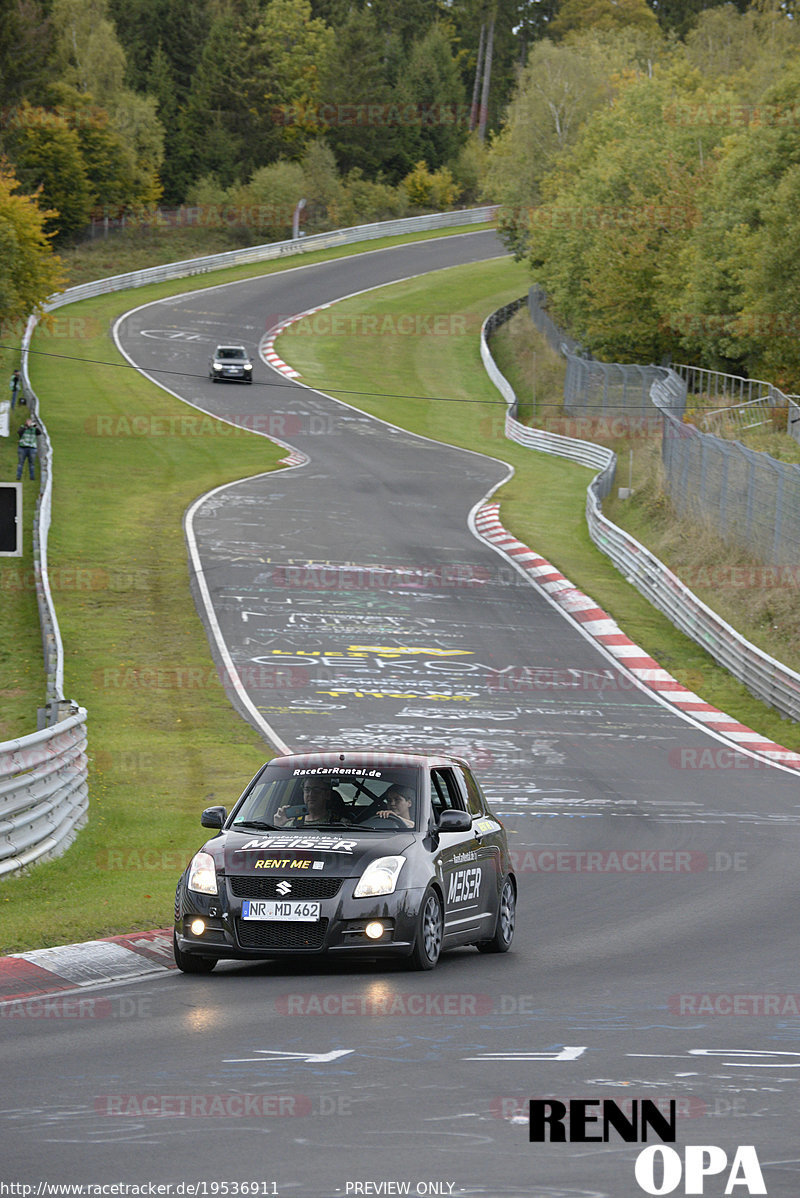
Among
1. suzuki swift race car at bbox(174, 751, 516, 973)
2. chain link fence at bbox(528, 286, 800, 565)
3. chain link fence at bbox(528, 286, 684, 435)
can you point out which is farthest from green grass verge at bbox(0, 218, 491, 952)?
chain link fence at bbox(528, 286, 684, 435)

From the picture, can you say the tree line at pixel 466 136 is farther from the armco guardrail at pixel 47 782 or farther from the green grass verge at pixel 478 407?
the armco guardrail at pixel 47 782

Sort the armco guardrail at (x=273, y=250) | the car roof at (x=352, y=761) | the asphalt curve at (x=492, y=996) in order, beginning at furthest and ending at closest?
the armco guardrail at (x=273, y=250) < the car roof at (x=352, y=761) < the asphalt curve at (x=492, y=996)

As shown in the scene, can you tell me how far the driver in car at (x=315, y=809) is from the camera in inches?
453

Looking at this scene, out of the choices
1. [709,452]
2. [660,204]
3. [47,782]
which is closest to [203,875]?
[47,782]

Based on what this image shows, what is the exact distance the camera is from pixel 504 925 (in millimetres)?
12062

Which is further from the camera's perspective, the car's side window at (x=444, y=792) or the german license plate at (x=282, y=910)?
the car's side window at (x=444, y=792)

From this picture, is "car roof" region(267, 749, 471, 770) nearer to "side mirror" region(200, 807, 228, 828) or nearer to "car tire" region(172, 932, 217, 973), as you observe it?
"side mirror" region(200, 807, 228, 828)

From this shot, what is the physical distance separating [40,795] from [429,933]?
555 centimetres

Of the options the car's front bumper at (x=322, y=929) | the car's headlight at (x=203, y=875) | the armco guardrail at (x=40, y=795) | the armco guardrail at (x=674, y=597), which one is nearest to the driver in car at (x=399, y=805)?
the car's front bumper at (x=322, y=929)

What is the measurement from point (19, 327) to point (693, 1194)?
218ft

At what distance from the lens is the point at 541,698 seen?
1066 inches

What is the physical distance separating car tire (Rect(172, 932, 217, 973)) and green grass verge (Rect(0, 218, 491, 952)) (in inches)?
43.9

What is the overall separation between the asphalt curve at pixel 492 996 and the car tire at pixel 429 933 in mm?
196

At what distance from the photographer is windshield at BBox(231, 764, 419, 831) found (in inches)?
452
